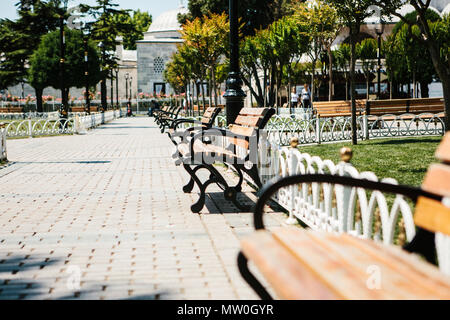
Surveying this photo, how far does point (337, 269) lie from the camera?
195 centimetres

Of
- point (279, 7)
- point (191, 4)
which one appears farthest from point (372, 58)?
point (191, 4)

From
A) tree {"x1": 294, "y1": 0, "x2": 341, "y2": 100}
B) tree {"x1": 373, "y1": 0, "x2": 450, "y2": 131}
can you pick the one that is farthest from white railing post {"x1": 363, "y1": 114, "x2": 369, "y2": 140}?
tree {"x1": 294, "y1": 0, "x2": 341, "y2": 100}

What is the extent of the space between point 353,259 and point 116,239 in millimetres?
3049

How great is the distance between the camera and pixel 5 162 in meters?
11.1

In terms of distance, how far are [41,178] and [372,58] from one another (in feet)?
102

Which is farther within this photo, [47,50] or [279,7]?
[279,7]

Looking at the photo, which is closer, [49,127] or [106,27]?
[49,127]

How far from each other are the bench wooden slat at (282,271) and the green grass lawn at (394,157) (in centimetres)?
481

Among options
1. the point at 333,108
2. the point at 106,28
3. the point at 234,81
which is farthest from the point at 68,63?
the point at 234,81

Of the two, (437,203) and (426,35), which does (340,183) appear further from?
(426,35)

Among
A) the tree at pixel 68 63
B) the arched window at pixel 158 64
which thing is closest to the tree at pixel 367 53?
the tree at pixel 68 63

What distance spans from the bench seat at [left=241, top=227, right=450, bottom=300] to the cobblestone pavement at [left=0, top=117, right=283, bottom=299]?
3.53ft

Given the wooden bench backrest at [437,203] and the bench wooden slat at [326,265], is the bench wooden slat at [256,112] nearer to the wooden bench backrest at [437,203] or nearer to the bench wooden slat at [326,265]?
the bench wooden slat at [326,265]
